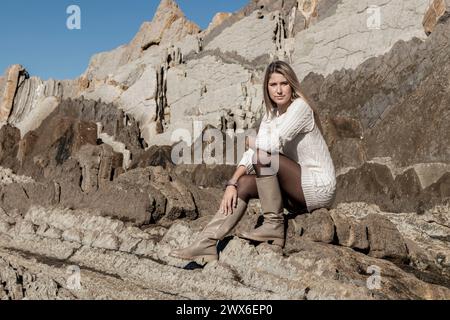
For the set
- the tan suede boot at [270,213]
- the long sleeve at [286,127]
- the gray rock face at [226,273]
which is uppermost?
the long sleeve at [286,127]

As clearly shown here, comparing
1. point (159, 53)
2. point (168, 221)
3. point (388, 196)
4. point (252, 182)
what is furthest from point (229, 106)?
point (252, 182)

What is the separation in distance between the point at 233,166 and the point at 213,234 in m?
24.1

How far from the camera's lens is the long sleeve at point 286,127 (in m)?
5.52

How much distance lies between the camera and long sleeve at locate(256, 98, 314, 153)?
5516 mm

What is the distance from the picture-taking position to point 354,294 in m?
4.95

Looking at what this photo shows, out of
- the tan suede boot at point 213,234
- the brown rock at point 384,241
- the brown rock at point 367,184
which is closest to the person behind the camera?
the tan suede boot at point 213,234

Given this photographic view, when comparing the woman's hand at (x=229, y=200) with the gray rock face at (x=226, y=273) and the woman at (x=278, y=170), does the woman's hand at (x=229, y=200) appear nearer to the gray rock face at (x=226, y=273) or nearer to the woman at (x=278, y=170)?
the woman at (x=278, y=170)

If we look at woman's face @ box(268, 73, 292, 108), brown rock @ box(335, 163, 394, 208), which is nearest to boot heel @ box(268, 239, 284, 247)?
woman's face @ box(268, 73, 292, 108)

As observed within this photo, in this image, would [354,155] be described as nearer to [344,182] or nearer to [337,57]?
[344,182]

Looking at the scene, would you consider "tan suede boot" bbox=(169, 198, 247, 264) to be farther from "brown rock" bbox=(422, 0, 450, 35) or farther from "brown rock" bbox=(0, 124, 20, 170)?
"brown rock" bbox=(0, 124, 20, 170)

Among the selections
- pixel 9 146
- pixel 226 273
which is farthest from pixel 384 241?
pixel 9 146

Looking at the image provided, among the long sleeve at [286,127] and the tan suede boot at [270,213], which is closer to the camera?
the long sleeve at [286,127]

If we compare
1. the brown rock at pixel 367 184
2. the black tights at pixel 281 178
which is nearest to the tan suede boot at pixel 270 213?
the black tights at pixel 281 178

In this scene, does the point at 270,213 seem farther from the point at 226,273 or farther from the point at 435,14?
the point at 435,14
